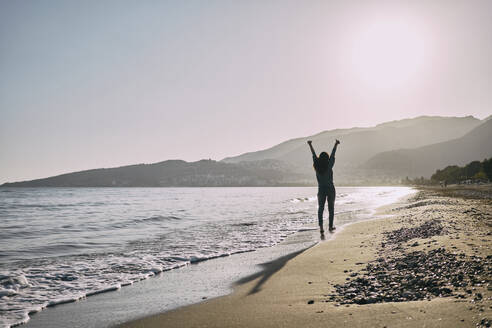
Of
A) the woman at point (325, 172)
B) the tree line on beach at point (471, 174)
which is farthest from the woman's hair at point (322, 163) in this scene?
the tree line on beach at point (471, 174)

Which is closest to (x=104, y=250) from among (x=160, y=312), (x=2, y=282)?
(x=2, y=282)

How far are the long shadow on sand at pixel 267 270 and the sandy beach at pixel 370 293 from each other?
0.09ft

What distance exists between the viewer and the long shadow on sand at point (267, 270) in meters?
6.92

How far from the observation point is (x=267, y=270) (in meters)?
8.51

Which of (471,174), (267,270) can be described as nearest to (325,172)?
(267,270)

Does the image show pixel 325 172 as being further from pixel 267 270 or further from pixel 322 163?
pixel 267 270

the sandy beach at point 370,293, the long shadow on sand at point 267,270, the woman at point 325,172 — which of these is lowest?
the long shadow on sand at point 267,270

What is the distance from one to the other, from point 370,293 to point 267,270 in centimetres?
370

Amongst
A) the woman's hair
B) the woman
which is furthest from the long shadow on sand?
the woman's hair

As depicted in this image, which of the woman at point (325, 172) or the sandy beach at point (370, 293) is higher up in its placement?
the woman at point (325, 172)

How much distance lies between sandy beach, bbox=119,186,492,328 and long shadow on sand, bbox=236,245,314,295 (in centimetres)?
3

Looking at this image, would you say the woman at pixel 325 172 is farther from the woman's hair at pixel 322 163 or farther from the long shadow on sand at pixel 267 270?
the long shadow on sand at pixel 267 270

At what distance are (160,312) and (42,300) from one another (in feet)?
10.3

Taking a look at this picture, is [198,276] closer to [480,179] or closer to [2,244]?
[2,244]
